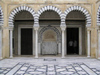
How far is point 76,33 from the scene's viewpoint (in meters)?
11.3

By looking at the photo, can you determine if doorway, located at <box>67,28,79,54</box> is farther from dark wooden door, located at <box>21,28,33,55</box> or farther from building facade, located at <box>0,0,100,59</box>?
dark wooden door, located at <box>21,28,33,55</box>

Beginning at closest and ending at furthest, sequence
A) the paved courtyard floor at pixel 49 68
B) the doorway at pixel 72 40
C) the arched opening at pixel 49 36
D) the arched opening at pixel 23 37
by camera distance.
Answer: the paved courtyard floor at pixel 49 68
the arched opening at pixel 49 36
the arched opening at pixel 23 37
the doorway at pixel 72 40

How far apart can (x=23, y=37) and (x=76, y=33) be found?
3.85 metres

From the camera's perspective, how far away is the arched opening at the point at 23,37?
431 inches

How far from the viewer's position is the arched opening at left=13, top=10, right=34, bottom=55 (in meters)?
11.0

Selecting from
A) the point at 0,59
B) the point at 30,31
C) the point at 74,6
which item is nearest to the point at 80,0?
the point at 74,6

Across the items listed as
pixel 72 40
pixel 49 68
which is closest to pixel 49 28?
pixel 72 40

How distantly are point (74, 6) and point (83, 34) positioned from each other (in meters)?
2.70

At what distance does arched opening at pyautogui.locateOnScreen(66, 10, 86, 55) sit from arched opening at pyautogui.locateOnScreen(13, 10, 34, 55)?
105 inches

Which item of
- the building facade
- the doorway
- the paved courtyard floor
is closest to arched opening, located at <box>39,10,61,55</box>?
the building facade

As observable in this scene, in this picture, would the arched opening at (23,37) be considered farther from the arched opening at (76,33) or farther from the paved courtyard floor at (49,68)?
the paved courtyard floor at (49,68)

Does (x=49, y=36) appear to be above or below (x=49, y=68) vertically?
above

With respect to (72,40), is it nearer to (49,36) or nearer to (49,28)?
(49,36)

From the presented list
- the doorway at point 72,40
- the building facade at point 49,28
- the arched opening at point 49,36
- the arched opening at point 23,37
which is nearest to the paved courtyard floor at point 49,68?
the building facade at point 49,28
